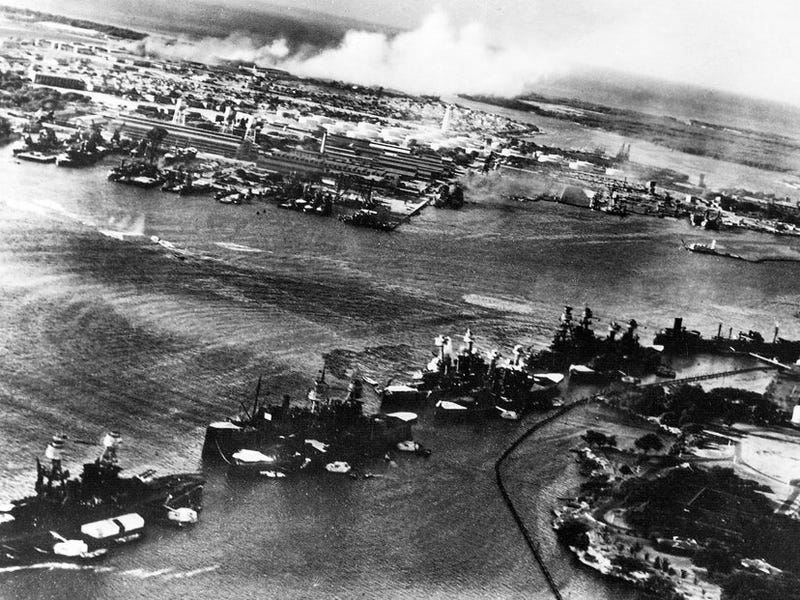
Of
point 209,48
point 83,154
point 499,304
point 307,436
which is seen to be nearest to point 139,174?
point 83,154

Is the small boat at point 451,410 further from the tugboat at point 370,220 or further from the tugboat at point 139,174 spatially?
the tugboat at point 139,174

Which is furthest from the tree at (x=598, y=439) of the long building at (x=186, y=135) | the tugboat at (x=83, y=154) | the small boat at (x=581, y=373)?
the tugboat at (x=83, y=154)

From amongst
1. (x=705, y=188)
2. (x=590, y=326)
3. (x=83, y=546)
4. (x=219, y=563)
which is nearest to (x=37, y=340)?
(x=83, y=546)

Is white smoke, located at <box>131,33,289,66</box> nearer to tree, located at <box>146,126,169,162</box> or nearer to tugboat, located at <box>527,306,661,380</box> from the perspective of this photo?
tree, located at <box>146,126,169,162</box>

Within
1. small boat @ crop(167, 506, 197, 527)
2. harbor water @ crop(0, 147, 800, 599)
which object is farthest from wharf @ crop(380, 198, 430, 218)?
small boat @ crop(167, 506, 197, 527)

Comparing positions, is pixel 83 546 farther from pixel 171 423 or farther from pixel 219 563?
pixel 171 423
